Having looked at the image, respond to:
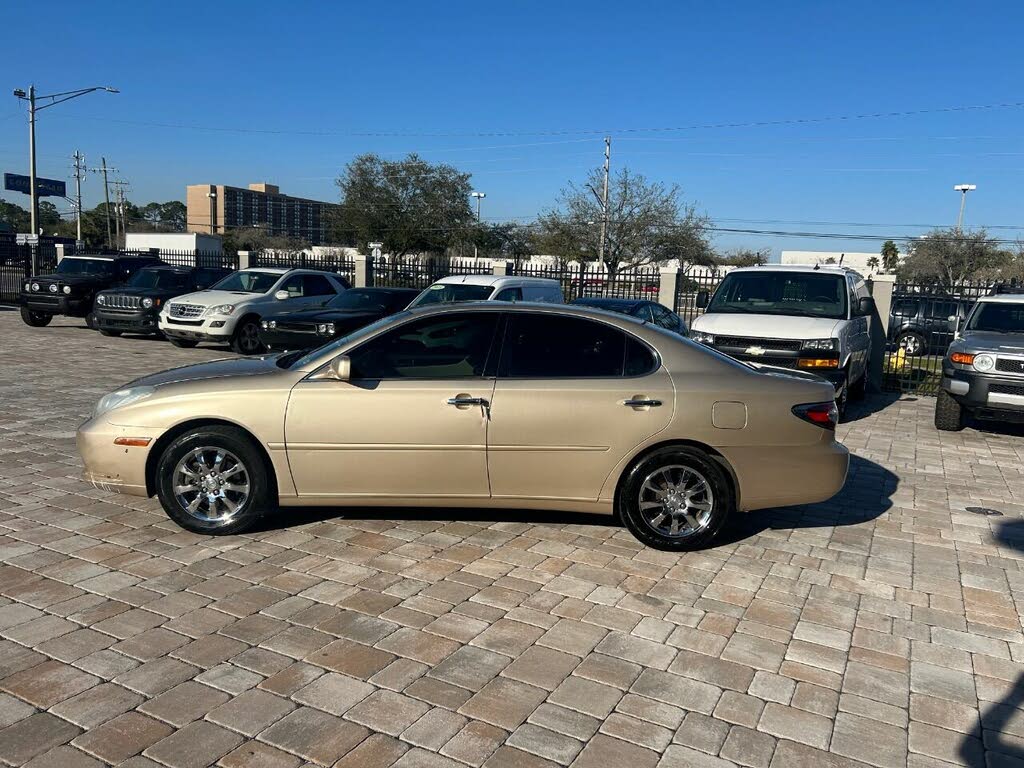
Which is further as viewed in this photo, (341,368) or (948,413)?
(948,413)

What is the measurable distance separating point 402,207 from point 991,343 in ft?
159

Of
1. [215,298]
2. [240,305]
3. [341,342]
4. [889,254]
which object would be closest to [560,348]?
[341,342]

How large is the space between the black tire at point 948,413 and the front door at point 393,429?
7559 millimetres

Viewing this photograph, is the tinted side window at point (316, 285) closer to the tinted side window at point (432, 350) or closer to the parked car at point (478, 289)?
the parked car at point (478, 289)

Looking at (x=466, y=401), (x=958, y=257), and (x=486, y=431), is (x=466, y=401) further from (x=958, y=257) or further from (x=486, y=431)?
(x=958, y=257)

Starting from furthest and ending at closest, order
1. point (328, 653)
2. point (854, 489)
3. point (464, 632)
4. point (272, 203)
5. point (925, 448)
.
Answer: point (272, 203), point (925, 448), point (854, 489), point (464, 632), point (328, 653)

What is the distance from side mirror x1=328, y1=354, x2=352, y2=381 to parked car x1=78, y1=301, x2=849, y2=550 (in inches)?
0.9

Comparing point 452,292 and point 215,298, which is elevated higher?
point 452,292

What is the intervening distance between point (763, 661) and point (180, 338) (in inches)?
584

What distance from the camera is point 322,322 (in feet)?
45.1

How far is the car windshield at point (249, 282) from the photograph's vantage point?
1678 cm

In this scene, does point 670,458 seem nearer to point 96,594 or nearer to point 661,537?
point 661,537

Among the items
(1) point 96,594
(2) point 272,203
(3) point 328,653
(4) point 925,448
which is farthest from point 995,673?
(2) point 272,203

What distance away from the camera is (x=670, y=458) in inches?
204
